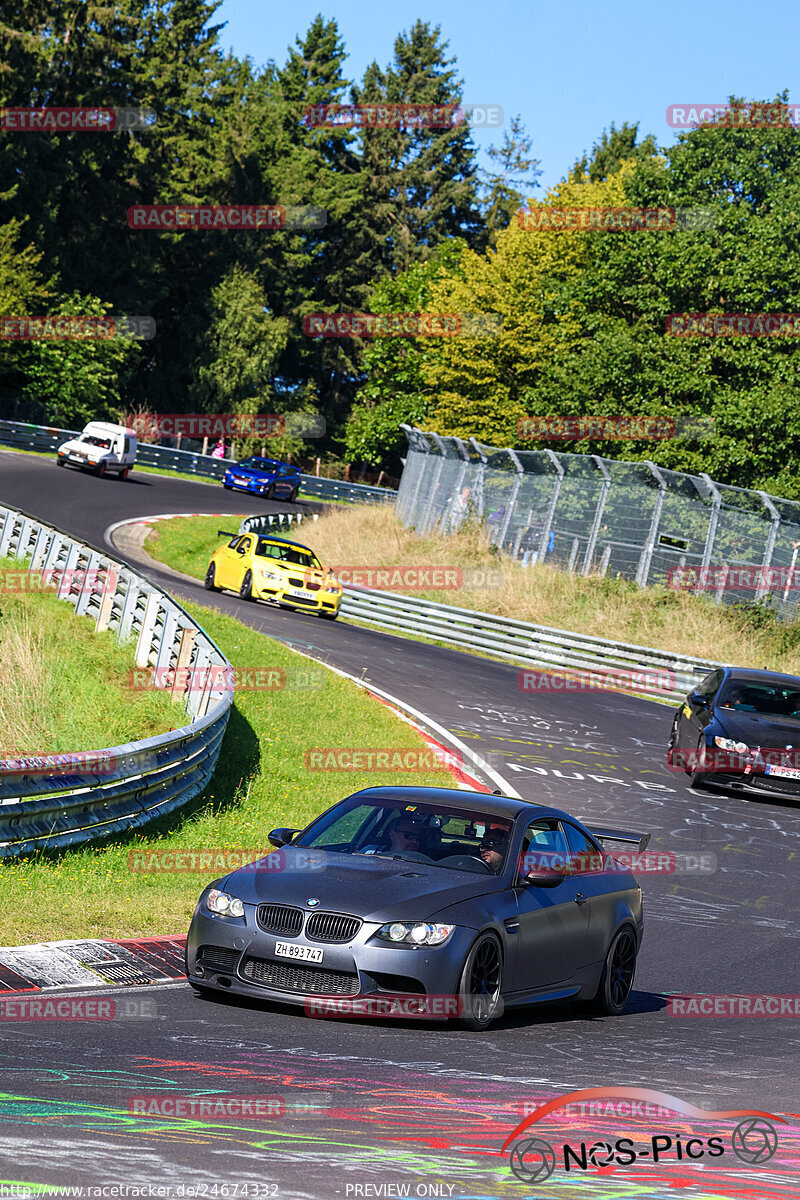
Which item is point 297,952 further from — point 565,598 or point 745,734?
point 565,598

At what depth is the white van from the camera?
48156mm

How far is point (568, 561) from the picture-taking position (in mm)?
34344

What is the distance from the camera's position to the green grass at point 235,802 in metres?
Result: 9.72

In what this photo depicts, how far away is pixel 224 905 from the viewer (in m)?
8.03

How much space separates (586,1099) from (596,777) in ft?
43.6

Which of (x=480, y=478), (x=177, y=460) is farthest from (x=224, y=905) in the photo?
(x=177, y=460)

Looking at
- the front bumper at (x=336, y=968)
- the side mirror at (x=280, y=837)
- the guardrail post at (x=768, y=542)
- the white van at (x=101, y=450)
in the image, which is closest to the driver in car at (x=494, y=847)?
the front bumper at (x=336, y=968)

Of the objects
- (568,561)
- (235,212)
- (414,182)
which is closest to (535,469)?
(568,561)

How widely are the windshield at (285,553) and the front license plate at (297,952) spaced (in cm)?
2268

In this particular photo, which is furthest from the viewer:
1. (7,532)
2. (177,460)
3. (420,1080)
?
(177,460)

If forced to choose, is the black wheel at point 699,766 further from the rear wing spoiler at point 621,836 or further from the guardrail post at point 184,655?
the rear wing spoiler at point 621,836

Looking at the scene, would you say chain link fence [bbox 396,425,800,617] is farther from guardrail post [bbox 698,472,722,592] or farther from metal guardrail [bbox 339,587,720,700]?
metal guardrail [bbox 339,587,720,700]

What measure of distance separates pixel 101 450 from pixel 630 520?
70.1 ft

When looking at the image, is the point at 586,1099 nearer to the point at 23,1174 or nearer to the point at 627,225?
the point at 23,1174
